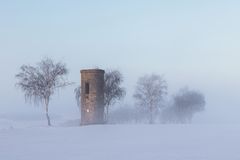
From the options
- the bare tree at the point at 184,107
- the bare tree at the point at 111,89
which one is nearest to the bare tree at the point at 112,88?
the bare tree at the point at 111,89

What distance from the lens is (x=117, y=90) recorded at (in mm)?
58062

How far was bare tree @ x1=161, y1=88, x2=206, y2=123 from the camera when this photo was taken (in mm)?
76688

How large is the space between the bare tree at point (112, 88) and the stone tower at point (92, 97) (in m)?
7.86

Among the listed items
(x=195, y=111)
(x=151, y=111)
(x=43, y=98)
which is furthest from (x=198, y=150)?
(x=195, y=111)

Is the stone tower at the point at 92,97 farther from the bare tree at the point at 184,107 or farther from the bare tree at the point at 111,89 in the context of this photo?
the bare tree at the point at 184,107

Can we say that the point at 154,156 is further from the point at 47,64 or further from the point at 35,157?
the point at 47,64

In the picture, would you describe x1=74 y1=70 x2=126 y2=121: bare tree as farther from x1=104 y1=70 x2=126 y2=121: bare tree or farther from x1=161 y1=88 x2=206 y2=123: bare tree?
x1=161 y1=88 x2=206 y2=123: bare tree

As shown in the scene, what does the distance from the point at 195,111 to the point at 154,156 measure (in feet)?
205

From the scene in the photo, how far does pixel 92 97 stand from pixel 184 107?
105 ft

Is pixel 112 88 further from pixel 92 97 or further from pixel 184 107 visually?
pixel 184 107

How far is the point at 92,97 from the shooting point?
160 ft

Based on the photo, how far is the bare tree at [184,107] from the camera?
252 ft

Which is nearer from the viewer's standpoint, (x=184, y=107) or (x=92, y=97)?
(x=92, y=97)

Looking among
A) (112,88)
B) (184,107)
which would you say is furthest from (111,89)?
(184,107)
